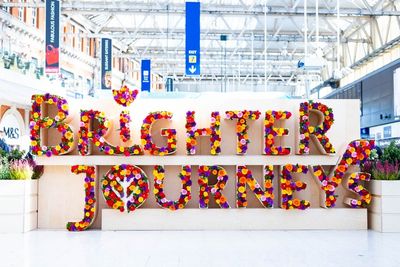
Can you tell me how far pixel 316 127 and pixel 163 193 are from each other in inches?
100

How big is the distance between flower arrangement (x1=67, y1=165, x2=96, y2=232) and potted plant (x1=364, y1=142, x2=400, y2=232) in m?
4.25

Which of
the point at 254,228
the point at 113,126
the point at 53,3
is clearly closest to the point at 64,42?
the point at 53,3

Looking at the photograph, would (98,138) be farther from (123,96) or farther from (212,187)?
(212,187)

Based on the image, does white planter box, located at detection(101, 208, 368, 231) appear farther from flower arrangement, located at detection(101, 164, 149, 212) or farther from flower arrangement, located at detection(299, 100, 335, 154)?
flower arrangement, located at detection(299, 100, 335, 154)

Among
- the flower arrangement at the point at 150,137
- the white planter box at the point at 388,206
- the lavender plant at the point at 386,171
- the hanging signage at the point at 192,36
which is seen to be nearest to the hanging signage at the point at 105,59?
the hanging signage at the point at 192,36

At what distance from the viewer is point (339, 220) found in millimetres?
7250

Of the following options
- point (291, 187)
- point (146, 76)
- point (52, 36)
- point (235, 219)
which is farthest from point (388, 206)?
point (146, 76)

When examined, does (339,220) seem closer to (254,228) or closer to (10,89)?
(254,228)

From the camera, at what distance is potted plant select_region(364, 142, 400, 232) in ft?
22.7

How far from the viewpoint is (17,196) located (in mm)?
6902

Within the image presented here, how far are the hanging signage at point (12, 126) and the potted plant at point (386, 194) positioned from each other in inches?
539

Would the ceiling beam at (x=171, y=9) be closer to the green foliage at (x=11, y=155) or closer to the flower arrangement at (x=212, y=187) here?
the green foliage at (x=11, y=155)

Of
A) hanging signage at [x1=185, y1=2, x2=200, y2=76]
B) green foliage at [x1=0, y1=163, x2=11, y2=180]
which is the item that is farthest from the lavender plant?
hanging signage at [x1=185, y1=2, x2=200, y2=76]

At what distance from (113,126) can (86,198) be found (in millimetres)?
1211
